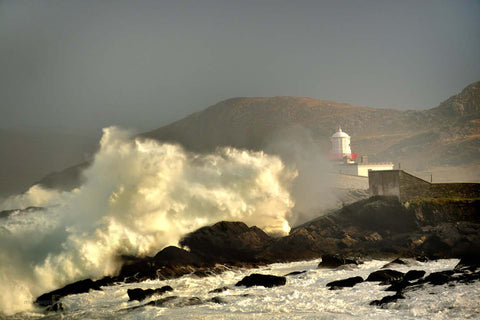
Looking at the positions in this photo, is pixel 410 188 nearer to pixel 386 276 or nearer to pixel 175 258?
pixel 386 276

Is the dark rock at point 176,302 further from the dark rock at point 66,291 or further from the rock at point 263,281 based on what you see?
the dark rock at point 66,291

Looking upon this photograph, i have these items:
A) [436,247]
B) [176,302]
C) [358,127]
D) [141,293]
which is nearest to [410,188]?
[436,247]

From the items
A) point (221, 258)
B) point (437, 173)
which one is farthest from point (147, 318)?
point (437, 173)

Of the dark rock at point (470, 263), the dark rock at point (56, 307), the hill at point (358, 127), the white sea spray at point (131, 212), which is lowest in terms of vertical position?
the dark rock at point (56, 307)

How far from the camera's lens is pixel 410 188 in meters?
23.6

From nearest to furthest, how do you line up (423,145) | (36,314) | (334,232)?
(36,314) → (334,232) → (423,145)

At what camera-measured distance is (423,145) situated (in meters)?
68.2

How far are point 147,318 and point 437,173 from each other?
48.0m

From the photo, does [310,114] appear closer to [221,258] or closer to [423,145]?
[423,145]

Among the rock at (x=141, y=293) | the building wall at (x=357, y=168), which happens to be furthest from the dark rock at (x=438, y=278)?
the building wall at (x=357, y=168)

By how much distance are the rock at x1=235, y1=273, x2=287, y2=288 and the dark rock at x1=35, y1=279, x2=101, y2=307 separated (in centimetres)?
451

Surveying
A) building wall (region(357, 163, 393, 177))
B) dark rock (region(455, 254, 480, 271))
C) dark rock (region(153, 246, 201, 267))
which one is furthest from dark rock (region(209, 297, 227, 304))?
building wall (region(357, 163, 393, 177))

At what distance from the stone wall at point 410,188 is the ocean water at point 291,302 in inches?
341

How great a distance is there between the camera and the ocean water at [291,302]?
10.3 metres
